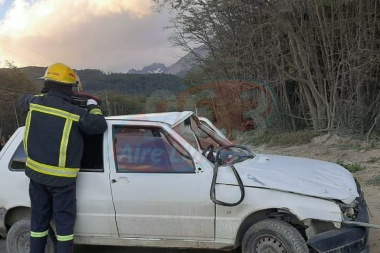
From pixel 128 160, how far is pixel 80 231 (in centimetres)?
89

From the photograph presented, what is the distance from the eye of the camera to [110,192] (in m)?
4.10

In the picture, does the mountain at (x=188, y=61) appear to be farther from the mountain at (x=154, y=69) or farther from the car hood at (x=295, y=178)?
the car hood at (x=295, y=178)

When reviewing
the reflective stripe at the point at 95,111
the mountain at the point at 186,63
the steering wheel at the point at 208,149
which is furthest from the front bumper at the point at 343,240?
the mountain at the point at 186,63

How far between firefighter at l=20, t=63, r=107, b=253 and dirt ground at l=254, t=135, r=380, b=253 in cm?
322

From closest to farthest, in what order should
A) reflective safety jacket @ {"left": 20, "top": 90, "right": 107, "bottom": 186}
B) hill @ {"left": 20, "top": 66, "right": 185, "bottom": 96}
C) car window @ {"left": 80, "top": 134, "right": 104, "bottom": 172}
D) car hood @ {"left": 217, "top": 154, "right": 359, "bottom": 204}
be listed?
car hood @ {"left": 217, "top": 154, "right": 359, "bottom": 204} → reflective safety jacket @ {"left": 20, "top": 90, "right": 107, "bottom": 186} → car window @ {"left": 80, "top": 134, "right": 104, "bottom": 172} → hill @ {"left": 20, "top": 66, "right": 185, "bottom": 96}

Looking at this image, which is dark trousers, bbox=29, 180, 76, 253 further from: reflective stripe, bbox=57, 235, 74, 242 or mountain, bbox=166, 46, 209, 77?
mountain, bbox=166, 46, 209, 77

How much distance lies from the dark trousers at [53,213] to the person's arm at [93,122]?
23.1 inches

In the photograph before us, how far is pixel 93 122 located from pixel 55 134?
1.21 feet

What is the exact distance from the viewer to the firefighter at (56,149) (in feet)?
12.7

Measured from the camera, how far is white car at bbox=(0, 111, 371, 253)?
3.69m

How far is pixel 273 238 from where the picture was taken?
3744 mm

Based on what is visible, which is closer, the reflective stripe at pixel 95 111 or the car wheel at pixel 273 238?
the car wheel at pixel 273 238

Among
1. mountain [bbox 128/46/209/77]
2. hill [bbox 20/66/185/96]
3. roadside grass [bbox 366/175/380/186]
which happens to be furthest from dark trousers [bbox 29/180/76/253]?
mountain [bbox 128/46/209/77]

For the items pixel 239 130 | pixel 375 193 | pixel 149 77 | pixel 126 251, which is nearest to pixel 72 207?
pixel 126 251
